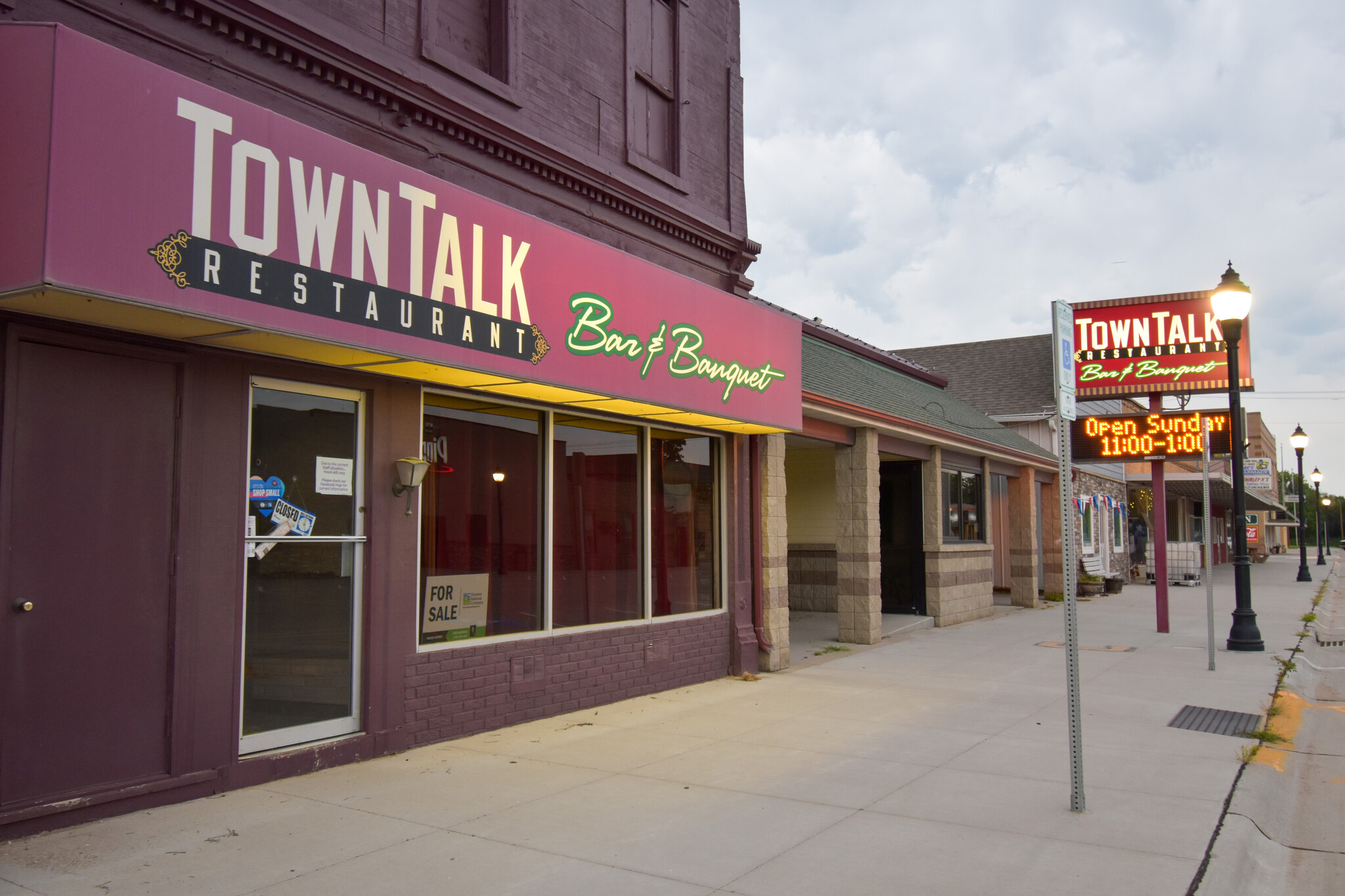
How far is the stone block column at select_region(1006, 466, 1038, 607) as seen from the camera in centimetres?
2225

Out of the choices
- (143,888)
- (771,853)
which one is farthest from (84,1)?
(771,853)

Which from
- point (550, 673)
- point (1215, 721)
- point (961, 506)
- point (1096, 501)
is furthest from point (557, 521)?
point (1096, 501)

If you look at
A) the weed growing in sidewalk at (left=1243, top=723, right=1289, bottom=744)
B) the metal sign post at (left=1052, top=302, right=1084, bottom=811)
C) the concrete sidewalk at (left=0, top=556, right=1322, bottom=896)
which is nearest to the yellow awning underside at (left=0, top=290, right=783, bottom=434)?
the concrete sidewalk at (left=0, top=556, right=1322, bottom=896)

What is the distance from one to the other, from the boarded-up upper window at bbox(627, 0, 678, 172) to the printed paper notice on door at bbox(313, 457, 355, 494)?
4.86 metres

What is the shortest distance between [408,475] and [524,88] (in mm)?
3804

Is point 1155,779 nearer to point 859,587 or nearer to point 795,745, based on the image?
point 795,745

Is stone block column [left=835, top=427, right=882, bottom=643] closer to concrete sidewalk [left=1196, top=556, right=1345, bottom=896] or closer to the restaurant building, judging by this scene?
the restaurant building

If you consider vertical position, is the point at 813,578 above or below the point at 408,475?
below

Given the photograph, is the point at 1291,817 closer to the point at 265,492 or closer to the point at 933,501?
the point at 265,492

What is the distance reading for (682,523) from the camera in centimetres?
1113

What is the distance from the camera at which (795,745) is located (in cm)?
794

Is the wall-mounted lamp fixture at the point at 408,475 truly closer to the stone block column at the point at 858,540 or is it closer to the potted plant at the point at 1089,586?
the stone block column at the point at 858,540

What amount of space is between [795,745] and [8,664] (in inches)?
213

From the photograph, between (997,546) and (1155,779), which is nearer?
(1155,779)
